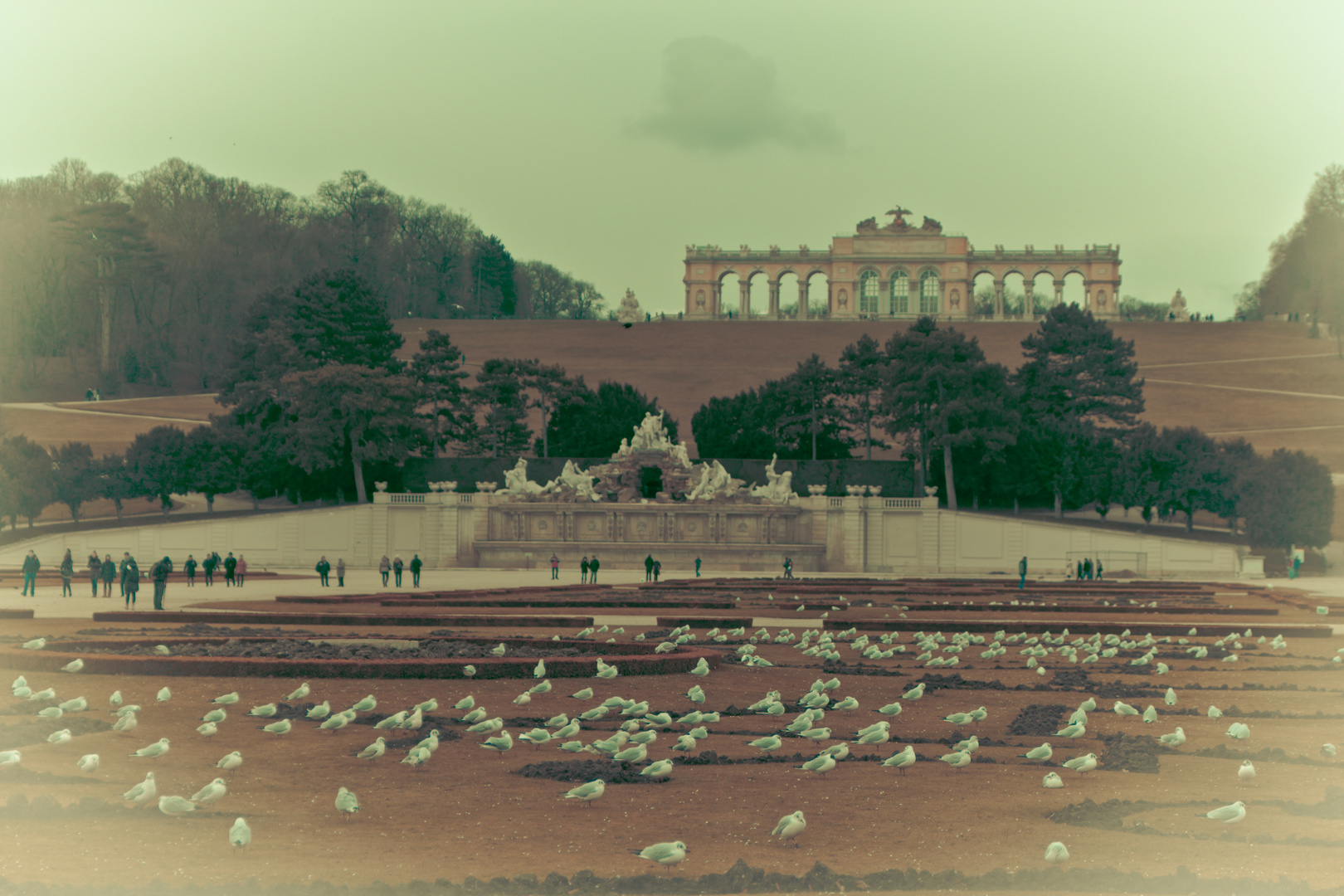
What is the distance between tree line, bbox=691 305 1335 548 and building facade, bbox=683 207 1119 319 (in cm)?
5180

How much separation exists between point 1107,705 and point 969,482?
4963cm

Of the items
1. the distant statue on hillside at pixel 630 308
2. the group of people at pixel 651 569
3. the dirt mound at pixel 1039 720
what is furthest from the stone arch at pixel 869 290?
the dirt mound at pixel 1039 720

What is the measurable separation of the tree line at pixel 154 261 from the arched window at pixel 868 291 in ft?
143

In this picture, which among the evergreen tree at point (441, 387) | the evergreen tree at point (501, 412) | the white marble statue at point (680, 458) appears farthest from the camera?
the evergreen tree at point (441, 387)

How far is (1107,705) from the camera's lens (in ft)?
67.6

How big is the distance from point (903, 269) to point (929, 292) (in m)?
3.45

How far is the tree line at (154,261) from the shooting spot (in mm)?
95375

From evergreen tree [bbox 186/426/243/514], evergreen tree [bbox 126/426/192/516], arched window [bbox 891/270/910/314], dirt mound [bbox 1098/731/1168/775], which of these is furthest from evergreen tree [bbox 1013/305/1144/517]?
dirt mound [bbox 1098/731/1168/775]

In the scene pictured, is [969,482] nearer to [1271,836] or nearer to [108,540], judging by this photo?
[108,540]

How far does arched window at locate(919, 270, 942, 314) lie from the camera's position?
130250mm

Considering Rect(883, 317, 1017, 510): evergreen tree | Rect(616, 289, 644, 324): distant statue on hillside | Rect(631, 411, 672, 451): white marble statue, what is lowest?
Rect(631, 411, 672, 451): white marble statue

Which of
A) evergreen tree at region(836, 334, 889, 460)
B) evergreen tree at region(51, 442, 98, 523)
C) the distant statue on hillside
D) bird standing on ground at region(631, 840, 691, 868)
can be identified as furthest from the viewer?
the distant statue on hillside

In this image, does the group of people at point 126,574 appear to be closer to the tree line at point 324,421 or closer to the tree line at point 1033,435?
the tree line at point 324,421

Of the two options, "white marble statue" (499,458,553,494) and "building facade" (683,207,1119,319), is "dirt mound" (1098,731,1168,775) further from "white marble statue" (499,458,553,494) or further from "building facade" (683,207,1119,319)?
"building facade" (683,207,1119,319)
